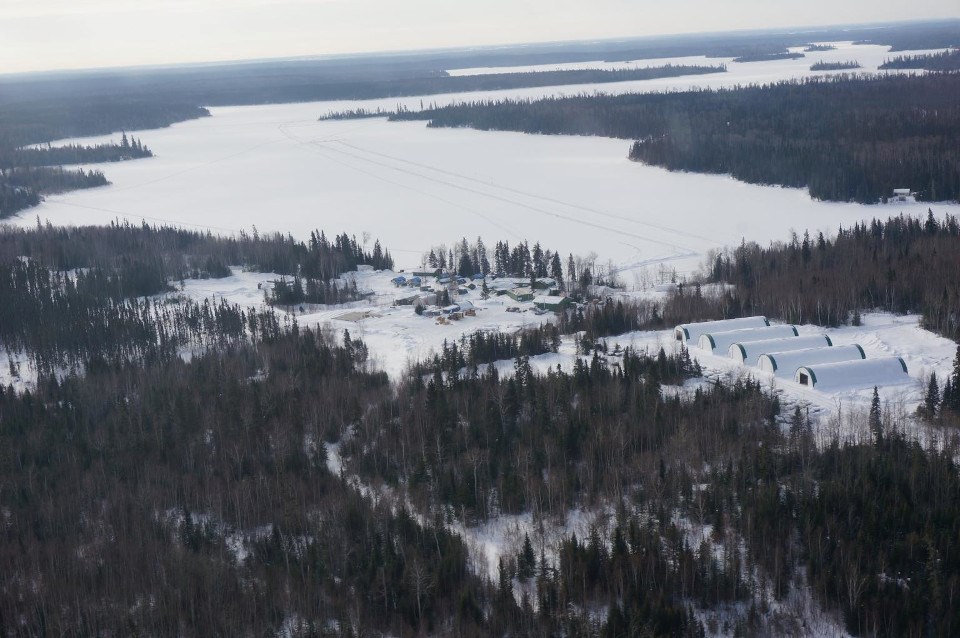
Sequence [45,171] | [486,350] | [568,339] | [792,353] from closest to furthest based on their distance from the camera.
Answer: [792,353] < [486,350] < [568,339] < [45,171]

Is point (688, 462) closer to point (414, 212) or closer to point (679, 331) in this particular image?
point (679, 331)

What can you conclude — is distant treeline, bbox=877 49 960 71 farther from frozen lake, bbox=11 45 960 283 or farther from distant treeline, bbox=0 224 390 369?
distant treeline, bbox=0 224 390 369

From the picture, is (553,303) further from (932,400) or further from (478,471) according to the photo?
(932,400)

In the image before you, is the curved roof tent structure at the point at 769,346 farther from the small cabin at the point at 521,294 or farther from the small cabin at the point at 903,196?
the small cabin at the point at 903,196

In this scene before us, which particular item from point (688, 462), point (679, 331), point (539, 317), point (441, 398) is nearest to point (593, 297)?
point (539, 317)

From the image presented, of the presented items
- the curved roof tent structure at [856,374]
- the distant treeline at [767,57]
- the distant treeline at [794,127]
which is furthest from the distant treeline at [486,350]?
the distant treeline at [767,57]

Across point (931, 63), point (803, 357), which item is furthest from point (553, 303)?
point (931, 63)

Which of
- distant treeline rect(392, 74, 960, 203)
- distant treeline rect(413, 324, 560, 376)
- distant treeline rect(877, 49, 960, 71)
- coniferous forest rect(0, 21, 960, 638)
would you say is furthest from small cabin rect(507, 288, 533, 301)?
distant treeline rect(877, 49, 960, 71)
